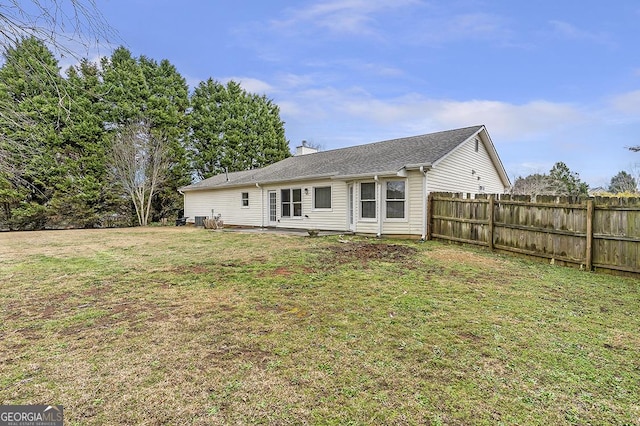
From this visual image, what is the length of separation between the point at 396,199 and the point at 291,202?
573cm

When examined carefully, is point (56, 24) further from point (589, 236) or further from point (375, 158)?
point (375, 158)

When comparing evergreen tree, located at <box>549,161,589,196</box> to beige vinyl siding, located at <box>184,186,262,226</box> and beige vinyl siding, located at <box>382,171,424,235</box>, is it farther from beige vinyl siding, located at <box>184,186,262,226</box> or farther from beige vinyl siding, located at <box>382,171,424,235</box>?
beige vinyl siding, located at <box>184,186,262,226</box>

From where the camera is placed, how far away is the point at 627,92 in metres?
16.9

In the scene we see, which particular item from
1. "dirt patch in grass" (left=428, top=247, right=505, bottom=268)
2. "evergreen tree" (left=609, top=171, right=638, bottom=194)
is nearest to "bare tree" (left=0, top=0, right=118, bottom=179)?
"dirt patch in grass" (left=428, top=247, right=505, bottom=268)

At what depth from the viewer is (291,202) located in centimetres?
1536

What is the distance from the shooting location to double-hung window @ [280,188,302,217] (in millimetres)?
Answer: 15008

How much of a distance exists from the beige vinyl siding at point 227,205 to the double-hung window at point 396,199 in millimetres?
7745

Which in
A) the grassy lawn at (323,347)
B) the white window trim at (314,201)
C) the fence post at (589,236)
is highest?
the white window trim at (314,201)

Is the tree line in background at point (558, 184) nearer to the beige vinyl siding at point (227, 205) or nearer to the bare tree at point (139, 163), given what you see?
the beige vinyl siding at point (227, 205)

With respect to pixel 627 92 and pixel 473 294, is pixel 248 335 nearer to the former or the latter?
pixel 473 294

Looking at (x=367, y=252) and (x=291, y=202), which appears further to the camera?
(x=291, y=202)

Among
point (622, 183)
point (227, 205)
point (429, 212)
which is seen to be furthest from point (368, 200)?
point (622, 183)

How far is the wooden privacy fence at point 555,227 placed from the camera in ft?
20.0

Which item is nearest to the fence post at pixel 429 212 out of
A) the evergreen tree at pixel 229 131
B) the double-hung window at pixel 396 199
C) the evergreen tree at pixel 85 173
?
the double-hung window at pixel 396 199
